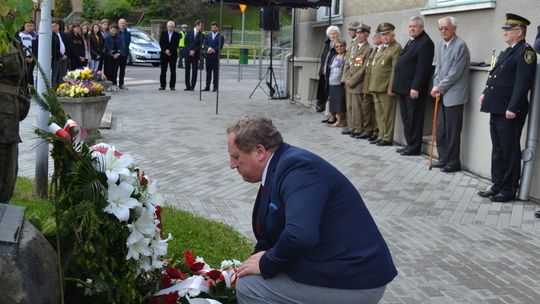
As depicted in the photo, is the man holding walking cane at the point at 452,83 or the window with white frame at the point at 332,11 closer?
the man holding walking cane at the point at 452,83

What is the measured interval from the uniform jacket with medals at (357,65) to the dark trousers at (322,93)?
2.65 metres

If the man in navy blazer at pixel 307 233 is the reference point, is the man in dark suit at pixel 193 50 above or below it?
above

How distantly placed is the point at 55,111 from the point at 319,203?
1.45m

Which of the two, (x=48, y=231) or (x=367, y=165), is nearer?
(x=48, y=231)

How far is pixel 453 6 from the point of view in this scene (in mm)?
11000

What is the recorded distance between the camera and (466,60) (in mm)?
10086

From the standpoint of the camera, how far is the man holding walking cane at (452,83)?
1009 centimetres

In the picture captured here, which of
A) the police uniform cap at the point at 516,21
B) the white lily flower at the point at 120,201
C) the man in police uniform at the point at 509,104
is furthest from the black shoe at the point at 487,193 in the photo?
the white lily flower at the point at 120,201

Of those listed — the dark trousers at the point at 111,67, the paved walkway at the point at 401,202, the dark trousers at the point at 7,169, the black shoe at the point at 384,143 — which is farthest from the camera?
the dark trousers at the point at 111,67

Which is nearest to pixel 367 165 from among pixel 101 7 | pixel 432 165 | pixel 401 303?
pixel 432 165

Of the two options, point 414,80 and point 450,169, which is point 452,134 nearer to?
point 450,169

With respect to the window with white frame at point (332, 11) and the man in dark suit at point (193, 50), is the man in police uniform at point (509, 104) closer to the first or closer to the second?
the window with white frame at point (332, 11)

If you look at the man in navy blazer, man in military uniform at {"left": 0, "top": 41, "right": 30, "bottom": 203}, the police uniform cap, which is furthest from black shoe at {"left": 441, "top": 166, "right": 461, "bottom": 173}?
the man in navy blazer

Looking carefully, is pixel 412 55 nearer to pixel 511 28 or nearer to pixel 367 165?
pixel 367 165
